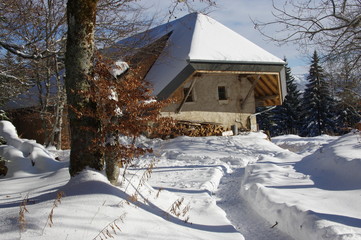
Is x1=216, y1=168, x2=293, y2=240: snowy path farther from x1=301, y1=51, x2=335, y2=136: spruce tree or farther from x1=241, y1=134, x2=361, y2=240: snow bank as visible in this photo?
x1=301, y1=51, x2=335, y2=136: spruce tree

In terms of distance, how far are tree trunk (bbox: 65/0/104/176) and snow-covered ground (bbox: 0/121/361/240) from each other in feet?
1.33

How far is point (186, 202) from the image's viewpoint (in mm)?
6219

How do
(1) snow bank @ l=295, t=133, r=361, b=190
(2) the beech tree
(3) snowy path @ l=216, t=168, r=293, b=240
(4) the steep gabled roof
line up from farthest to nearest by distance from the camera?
(4) the steep gabled roof < (1) snow bank @ l=295, t=133, r=361, b=190 < (3) snowy path @ l=216, t=168, r=293, b=240 < (2) the beech tree

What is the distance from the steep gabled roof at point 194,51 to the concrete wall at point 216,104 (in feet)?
4.44

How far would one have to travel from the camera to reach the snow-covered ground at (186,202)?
3.49m

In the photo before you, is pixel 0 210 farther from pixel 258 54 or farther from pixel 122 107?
pixel 258 54

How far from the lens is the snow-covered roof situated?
1552 cm

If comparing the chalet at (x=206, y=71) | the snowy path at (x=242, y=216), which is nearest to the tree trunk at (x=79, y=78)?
the snowy path at (x=242, y=216)

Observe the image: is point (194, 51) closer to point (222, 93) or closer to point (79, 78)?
point (222, 93)

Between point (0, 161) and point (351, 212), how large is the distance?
772 cm

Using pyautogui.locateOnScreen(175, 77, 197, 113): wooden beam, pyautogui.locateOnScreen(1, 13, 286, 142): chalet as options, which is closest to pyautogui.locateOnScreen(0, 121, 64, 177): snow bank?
pyautogui.locateOnScreen(1, 13, 286, 142): chalet

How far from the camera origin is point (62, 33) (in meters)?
13.1

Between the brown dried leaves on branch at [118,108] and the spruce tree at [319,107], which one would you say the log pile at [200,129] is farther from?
the spruce tree at [319,107]

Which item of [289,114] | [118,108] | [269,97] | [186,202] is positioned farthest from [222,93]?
[289,114]
